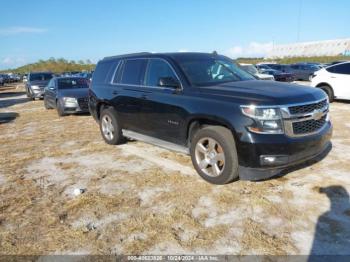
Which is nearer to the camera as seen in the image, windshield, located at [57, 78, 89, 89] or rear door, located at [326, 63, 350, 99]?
rear door, located at [326, 63, 350, 99]

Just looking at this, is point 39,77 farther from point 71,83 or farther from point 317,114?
point 317,114

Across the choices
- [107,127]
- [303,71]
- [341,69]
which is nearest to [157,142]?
[107,127]

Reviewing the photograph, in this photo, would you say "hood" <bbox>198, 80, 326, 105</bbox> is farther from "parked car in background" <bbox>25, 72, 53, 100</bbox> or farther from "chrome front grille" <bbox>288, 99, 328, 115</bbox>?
"parked car in background" <bbox>25, 72, 53, 100</bbox>

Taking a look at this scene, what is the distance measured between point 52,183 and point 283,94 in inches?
146

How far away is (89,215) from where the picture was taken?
4191 mm

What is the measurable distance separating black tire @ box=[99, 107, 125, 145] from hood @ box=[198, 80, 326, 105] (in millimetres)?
2666

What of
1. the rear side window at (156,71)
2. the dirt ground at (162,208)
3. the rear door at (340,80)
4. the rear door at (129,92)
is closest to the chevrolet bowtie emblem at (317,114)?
the dirt ground at (162,208)

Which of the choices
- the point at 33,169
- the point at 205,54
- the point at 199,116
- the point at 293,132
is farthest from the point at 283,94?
the point at 33,169

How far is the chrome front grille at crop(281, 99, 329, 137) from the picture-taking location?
14.0 ft

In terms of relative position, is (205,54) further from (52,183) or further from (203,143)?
(52,183)

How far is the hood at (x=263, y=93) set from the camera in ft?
14.1

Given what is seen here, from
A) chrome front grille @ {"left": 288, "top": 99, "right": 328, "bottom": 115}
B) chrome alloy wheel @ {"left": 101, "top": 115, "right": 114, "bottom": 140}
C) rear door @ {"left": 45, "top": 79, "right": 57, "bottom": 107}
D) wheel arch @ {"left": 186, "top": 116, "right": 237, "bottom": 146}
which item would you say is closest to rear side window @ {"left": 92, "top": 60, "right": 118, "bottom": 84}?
chrome alloy wheel @ {"left": 101, "top": 115, "right": 114, "bottom": 140}

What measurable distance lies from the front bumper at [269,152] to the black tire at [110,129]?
336 cm

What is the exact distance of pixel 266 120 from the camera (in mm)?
4223
